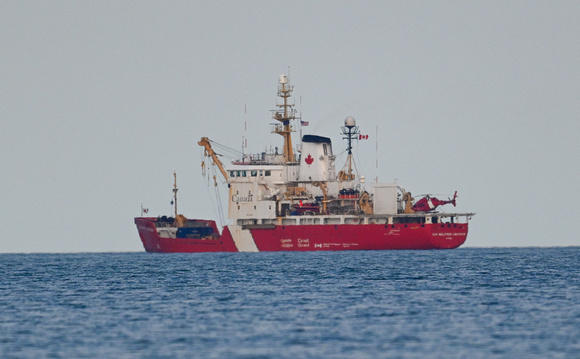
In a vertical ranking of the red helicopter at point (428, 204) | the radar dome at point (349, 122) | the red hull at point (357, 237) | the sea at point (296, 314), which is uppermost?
the radar dome at point (349, 122)

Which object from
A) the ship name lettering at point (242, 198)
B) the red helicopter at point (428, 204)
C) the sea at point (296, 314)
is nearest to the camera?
the sea at point (296, 314)

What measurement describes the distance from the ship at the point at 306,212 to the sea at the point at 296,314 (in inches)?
1265

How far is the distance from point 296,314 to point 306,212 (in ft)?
211

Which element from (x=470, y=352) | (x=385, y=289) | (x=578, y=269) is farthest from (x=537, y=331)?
(x=578, y=269)

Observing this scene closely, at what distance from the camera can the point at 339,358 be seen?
3138 cm

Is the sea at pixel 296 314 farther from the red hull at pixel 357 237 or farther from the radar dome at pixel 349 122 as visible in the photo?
the radar dome at pixel 349 122

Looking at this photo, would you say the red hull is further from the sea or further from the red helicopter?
the sea

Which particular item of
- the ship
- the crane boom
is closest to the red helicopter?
the ship

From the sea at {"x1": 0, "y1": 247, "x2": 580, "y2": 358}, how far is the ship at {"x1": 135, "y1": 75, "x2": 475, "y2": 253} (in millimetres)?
32138

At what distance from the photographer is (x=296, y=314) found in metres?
42.4

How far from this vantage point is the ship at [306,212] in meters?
104

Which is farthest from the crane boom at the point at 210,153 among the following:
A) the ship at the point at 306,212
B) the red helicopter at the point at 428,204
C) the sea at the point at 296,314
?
the sea at the point at 296,314

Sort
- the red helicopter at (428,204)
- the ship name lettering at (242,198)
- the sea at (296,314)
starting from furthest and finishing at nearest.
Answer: the ship name lettering at (242,198) < the red helicopter at (428,204) < the sea at (296,314)

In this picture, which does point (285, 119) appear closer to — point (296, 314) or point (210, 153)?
point (210, 153)
